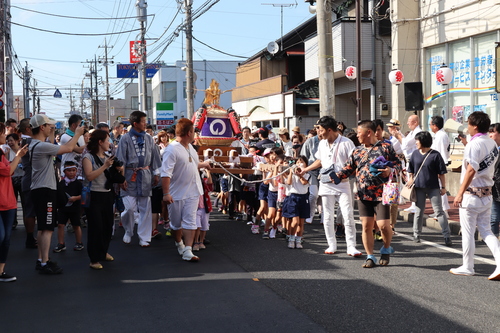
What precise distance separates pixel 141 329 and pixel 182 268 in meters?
2.50

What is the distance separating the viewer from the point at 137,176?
9383 mm

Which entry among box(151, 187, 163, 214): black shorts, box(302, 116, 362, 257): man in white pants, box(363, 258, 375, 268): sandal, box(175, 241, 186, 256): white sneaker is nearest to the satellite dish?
box(151, 187, 163, 214): black shorts

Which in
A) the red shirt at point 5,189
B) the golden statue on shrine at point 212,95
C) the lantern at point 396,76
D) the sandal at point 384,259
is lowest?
the sandal at point 384,259

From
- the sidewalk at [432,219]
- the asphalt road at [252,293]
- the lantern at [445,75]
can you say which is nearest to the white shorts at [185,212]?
the asphalt road at [252,293]

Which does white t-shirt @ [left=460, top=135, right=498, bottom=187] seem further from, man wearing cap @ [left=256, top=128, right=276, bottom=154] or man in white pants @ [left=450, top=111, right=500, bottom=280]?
man wearing cap @ [left=256, top=128, right=276, bottom=154]

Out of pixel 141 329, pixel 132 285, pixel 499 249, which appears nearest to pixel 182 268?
pixel 132 285

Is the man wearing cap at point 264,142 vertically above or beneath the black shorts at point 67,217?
above

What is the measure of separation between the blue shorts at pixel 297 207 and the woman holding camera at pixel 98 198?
9.04ft

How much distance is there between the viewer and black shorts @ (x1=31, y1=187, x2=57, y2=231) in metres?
7.34

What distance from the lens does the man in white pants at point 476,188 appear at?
6934 millimetres

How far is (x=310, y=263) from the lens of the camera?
7.93 metres

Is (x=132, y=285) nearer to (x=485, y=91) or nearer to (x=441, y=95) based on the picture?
(x=485, y=91)

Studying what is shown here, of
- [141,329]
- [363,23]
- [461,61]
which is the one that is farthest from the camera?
[363,23]

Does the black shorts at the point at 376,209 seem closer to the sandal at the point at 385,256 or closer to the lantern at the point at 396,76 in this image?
the sandal at the point at 385,256
